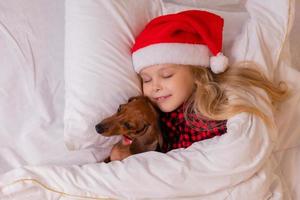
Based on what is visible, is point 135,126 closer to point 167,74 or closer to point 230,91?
point 167,74

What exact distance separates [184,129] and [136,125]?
16 cm

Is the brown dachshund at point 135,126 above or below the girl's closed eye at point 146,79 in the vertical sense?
below

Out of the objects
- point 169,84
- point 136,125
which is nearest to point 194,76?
point 169,84

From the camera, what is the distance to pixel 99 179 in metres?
1.09

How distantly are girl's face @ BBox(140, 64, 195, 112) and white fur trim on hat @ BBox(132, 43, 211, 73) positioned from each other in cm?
3

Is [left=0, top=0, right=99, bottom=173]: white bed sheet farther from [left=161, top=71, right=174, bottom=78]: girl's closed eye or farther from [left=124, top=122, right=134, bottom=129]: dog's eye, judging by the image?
[left=161, top=71, right=174, bottom=78]: girl's closed eye

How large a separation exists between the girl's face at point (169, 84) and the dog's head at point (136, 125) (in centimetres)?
5

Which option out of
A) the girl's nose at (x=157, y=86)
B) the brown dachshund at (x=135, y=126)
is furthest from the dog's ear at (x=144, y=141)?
the girl's nose at (x=157, y=86)

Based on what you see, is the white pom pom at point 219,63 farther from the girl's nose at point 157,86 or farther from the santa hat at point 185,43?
the girl's nose at point 157,86

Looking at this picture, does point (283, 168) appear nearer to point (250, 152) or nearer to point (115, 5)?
point (250, 152)

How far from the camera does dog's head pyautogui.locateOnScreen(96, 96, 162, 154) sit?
1208 mm

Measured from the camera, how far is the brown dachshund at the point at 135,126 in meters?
1.21

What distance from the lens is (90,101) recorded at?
125cm

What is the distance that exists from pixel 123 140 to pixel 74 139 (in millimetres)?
162
